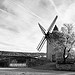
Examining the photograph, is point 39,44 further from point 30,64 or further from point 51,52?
point 30,64

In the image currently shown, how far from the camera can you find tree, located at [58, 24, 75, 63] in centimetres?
3433

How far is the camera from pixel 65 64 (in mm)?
33562

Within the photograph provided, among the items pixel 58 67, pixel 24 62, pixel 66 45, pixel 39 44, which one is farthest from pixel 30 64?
pixel 66 45

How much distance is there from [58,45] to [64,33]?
3974mm

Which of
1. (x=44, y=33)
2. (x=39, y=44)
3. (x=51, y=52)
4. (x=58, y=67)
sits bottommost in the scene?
(x=58, y=67)

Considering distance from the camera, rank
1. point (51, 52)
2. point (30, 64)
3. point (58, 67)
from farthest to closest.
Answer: point (51, 52) → point (30, 64) → point (58, 67)

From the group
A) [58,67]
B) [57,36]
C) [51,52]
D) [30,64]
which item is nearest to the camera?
[58,67]

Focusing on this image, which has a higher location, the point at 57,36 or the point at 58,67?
the point at 57,36

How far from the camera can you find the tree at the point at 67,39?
113 ft

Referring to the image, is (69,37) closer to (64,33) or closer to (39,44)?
(64,33)

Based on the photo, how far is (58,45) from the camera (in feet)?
115

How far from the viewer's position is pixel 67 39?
115 feet

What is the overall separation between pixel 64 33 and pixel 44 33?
42.9 feet

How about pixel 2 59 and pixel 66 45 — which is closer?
pixel 66 45
